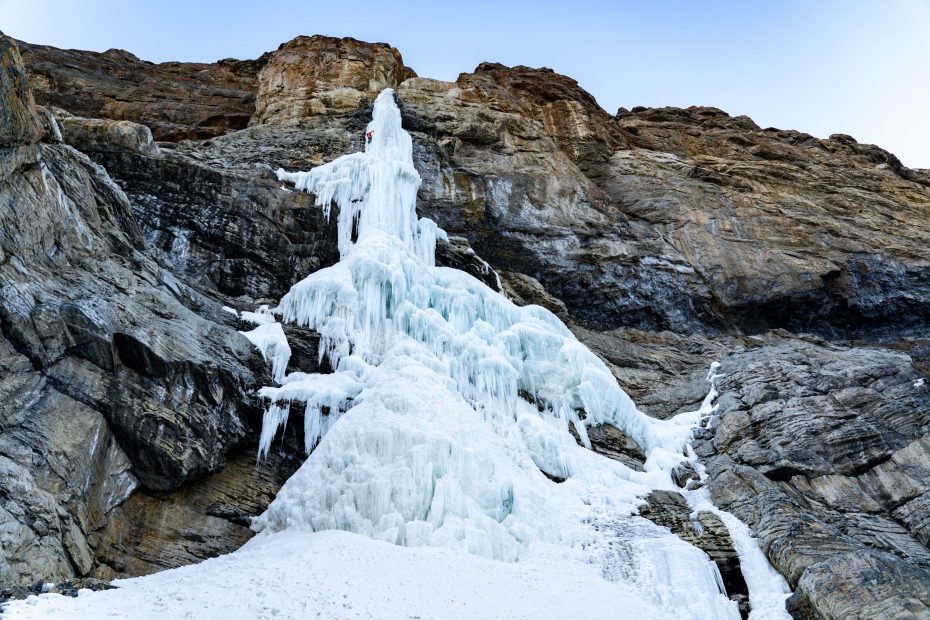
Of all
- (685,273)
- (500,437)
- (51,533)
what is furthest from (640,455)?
(51,533)

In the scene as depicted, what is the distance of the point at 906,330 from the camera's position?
22.7m

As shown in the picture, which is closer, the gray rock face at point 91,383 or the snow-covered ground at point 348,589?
the snow-covered ground at point 348,589

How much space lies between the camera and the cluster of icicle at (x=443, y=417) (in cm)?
1057

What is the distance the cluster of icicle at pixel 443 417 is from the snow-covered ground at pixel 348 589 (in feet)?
1.54

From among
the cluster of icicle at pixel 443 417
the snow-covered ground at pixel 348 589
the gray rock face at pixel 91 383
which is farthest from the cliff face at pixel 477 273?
the snow-covered ground at pixel 348 589

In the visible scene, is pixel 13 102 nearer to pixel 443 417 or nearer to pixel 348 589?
pixel 443 417

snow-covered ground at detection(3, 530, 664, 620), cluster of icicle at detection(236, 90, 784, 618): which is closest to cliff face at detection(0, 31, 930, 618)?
cluster of icicle at detection(236, 90, 784, 618)

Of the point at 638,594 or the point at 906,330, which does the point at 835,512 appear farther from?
the point at 906,330

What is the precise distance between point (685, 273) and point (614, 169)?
521 centimetres

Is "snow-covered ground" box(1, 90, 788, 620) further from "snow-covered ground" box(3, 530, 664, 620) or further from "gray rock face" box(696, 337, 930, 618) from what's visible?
"gray rock face" box(696, 337, 930, 618)

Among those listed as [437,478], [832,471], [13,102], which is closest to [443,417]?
[437,478]

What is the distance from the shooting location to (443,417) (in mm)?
12234

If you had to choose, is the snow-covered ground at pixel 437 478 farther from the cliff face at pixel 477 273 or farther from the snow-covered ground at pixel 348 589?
the cliff face at pixel 477 273

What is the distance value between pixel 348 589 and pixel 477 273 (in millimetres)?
11728
